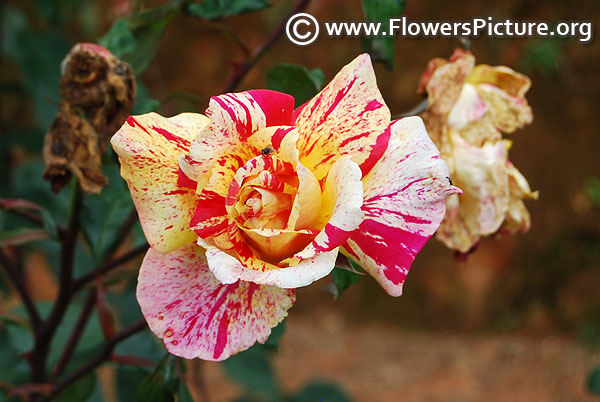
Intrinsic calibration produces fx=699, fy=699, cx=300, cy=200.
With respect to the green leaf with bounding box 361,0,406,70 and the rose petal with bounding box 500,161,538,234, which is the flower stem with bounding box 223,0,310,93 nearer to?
the green leaf with bounding box 361,0,406,70

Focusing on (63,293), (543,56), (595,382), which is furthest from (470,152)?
(543,56)

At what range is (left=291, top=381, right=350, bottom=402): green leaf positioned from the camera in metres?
1.11

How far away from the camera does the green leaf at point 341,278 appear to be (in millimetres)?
434

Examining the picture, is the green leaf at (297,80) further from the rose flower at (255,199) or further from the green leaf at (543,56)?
the green leaf at (543,56)

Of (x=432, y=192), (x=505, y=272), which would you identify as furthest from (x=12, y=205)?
(x=505, y=272)

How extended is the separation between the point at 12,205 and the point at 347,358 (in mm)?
1264

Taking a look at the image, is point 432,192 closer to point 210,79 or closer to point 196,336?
point 196,336

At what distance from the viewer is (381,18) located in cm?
50

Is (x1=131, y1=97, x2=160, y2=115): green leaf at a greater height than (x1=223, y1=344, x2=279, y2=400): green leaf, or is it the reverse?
(x1=131, y1=97, x2=160, y2=115): green leaf

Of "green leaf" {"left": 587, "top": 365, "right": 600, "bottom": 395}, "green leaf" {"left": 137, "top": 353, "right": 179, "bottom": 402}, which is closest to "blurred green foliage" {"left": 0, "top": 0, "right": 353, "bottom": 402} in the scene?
"green leaf" {"left": 137, "top": 353, "right": 179, "bottom": 402}

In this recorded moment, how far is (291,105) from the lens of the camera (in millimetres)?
376

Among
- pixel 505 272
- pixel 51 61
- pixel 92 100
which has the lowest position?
pixel 505 272

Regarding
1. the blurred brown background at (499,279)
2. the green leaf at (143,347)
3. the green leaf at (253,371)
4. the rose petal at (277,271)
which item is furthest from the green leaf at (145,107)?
the blurred brown background at (499,279)

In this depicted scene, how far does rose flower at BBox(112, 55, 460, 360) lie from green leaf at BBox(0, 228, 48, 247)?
233 mm
